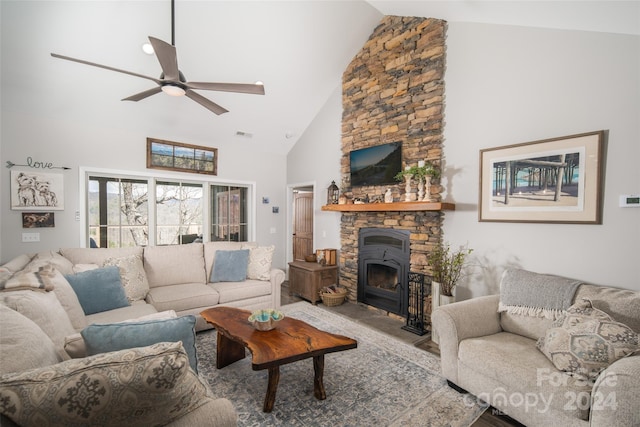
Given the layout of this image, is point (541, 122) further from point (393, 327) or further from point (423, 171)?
point (393, 327)

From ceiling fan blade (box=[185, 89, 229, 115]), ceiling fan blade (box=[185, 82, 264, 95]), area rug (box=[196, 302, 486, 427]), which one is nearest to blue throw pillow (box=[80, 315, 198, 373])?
area rug (box=[196, 302, 486, 427])

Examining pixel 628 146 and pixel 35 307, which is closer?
pixel 35 307

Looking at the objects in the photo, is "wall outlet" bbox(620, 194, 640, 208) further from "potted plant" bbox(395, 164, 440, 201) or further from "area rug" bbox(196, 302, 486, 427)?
"area rug" bbox(196, 302, 486, 427)

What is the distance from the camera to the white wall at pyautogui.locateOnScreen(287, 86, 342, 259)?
4832mm

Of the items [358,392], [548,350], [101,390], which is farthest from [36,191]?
[548,350]

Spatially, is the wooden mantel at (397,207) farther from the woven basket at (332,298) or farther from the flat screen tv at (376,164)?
the woven basket at (332,298)

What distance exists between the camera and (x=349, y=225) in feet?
14.9

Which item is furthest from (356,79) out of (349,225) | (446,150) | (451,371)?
(451,371)

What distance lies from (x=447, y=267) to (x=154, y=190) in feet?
14.8

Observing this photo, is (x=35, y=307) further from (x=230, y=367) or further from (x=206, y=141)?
(x=206, y=141)

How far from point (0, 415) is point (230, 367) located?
2013 mm

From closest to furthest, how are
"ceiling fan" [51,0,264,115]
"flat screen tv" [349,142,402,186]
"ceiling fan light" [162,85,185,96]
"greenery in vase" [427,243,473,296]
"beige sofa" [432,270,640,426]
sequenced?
"beige sofa" [432,270,640,426]
"ceiling fan" [51,0,264,115]
"ceiling fan light" [162,85,185,96]
"greenery in vase" [427,243,473,296]
"flat screen tv" [349,142,402,186]

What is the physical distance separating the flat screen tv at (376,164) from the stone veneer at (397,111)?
0.10 metres

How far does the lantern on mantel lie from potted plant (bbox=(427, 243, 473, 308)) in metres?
1.88
